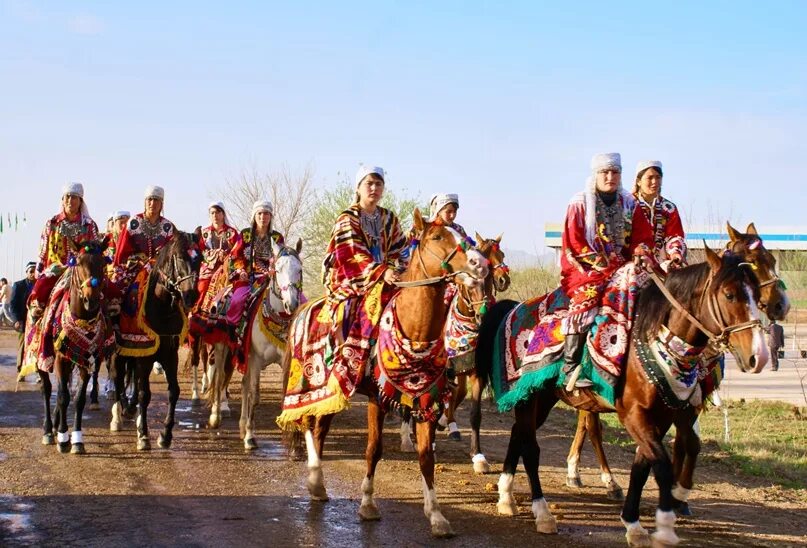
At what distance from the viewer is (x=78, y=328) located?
10.0m

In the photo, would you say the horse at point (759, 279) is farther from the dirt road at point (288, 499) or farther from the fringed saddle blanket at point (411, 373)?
the fringed saddle blanket at point (411, 373)

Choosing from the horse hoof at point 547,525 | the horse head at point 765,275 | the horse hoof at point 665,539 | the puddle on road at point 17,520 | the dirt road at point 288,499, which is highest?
the horse head at point 765,275

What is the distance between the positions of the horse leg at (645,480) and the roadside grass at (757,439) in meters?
2.91

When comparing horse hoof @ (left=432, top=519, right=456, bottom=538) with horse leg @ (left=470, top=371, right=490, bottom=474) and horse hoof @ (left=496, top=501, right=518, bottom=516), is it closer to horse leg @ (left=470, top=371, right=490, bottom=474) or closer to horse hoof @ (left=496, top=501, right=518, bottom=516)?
horse hoof @ (left=496, top=501, right=518, bottom=516)

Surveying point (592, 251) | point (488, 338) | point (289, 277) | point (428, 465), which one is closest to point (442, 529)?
point (428, 465)

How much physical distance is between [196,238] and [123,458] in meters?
2.70

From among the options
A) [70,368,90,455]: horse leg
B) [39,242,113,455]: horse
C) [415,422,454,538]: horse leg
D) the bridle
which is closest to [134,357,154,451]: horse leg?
[39,242,113,455]: horse

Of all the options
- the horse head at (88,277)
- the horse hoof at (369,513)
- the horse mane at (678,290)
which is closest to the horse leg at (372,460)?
the horse hoof at (369,513)

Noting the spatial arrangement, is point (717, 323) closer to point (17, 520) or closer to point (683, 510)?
point (683, 510)

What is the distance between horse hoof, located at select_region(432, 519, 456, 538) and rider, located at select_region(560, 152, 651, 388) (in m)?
1.52

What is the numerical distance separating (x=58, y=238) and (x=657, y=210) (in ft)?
24.4

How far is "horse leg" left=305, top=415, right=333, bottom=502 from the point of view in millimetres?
7836

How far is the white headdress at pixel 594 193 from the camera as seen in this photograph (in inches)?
285

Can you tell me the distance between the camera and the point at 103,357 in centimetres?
1044
